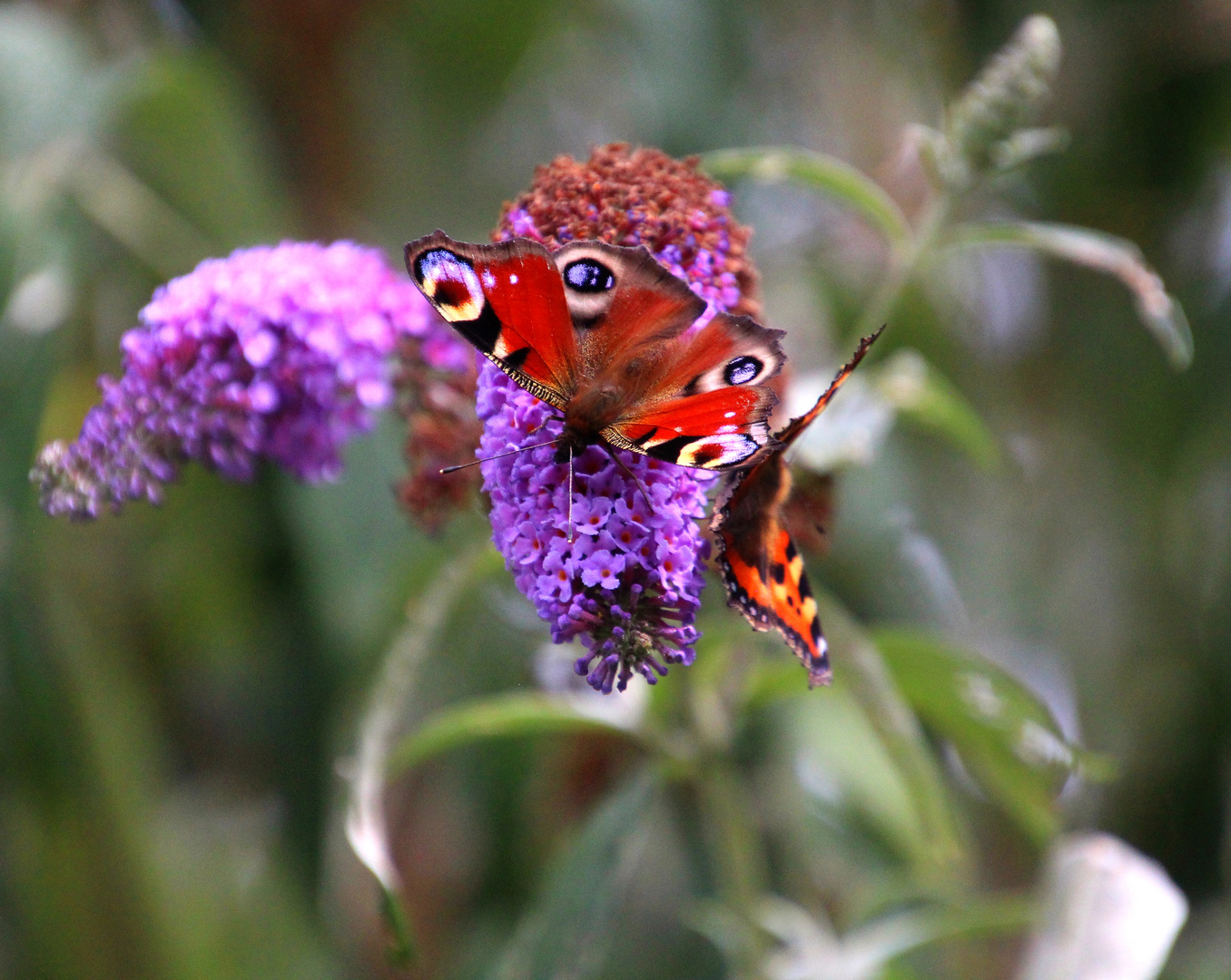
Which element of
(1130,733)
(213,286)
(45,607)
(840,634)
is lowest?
(1130,733)

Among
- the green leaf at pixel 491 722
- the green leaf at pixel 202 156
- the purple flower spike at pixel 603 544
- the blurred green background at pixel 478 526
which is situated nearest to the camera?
the purple flower spike at pixel 603 544

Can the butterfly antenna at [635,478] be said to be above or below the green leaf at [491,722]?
above

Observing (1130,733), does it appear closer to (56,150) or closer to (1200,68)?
(1200,68)

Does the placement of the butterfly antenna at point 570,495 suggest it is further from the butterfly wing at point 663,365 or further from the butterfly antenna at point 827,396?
the butterfly antenna at point 827,396

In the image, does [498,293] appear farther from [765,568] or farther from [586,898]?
[586,898]

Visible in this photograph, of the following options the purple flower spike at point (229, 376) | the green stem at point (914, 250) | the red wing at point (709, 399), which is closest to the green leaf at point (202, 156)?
the purple flower spike at point (229, 376)

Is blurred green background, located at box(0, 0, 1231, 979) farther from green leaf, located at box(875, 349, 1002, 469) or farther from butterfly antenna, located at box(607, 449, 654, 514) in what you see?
butterfly antenna, located at box(607, 449, 654, 514)

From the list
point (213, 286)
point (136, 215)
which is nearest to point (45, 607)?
point (136, 215)

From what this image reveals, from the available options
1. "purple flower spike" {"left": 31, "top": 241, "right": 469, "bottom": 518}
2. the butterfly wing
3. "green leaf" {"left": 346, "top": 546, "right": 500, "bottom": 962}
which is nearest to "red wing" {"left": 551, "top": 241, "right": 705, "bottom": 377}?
the butterfly wing
